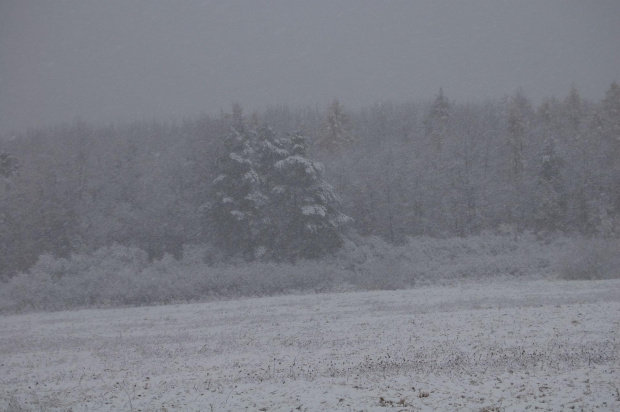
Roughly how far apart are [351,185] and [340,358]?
3622 cm

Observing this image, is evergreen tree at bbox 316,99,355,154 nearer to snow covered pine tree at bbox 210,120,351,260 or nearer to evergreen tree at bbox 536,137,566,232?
snow covered pine tree at bbox 210,120,351,260

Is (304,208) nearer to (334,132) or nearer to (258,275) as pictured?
(258,275)

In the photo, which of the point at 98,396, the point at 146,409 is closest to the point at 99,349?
the point at 98,396

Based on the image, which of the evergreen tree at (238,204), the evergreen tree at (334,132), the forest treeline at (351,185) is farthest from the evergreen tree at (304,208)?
the evergreen tree at (334,132)

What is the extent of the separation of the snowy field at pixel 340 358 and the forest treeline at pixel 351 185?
19634mm

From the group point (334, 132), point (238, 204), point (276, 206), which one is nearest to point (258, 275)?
point (238, 204)

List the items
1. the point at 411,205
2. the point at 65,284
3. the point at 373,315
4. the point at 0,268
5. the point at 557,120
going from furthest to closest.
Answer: the point at 557,120
the point at 411,205
the point at 0,268
the point at 65,284
the point at 373,315

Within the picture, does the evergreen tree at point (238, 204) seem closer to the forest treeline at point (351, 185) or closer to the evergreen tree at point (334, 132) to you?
the forest treeline at point (351, 185)

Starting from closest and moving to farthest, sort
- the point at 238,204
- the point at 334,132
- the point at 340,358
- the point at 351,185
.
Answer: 1. the point at 340,358
2. the point at 238,204
3. the point at 351,185
4. the point at 334,132

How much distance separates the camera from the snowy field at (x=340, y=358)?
8156 mm

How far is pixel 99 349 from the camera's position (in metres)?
14.4

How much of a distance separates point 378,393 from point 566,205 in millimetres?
42281

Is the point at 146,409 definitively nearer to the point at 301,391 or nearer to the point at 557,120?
the point at 301,391

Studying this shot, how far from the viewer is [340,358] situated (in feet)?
37.2
